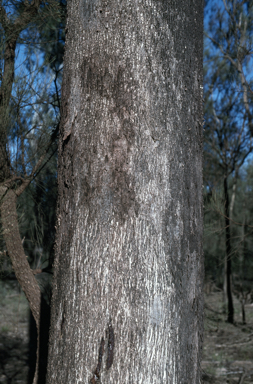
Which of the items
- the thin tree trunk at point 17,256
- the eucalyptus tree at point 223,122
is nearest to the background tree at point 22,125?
the thin tree trunk at point 17,256

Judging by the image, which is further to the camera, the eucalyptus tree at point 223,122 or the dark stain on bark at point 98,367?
the eucalyptus tree at point 223,122

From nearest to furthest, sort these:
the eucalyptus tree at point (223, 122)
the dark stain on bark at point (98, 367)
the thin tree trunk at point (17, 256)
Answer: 1. the dark stain on bark at point (98, 367)
2. the thin tree trunk at point (17, 256)
3. the eucalyptus tree at point (223, 122)

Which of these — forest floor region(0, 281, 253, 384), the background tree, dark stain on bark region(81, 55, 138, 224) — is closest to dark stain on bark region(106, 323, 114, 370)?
dark stain on bark region(81, 55, 138, 224)

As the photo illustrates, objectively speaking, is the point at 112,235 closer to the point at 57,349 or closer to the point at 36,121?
the point at 57,349

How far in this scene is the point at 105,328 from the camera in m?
0.70

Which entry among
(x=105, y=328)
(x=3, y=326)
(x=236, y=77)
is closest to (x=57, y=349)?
(x=105, y=328)

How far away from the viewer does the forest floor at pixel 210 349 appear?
3.38 metres

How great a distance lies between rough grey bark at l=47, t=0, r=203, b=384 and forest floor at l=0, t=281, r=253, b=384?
236 cm

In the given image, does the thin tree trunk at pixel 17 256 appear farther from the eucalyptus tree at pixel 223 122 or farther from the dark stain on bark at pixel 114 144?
the eucalyptus tree at pixel 223 122

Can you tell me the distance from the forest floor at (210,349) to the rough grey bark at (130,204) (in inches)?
92.9

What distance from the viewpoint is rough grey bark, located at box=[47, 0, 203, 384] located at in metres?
0.70

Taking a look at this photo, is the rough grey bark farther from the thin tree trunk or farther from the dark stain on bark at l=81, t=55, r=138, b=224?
the thin tree trunk

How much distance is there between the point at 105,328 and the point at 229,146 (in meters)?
5.87

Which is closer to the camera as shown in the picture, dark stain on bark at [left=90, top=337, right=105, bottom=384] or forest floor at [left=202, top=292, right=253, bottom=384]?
dark stain on bark at [left=90, top=337, right=105, bottom=384]
